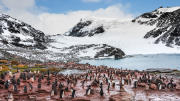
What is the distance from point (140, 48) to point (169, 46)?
57.4ft

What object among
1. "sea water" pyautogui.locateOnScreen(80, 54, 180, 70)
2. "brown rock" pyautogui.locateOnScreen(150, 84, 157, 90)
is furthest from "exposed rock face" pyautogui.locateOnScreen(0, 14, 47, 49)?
"brown rock" pyautogui.locateOnScreen(150, 84, 157, 90)

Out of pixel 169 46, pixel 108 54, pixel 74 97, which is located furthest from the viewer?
A: pixel 169 46

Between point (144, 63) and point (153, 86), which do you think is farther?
point (144, 63)

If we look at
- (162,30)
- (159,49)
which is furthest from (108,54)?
(162,30)

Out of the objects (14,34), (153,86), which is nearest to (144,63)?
(153,86)

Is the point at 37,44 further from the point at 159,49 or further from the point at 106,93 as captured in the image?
the point at 106,93

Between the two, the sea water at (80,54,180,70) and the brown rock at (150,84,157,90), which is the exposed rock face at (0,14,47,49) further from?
the brown rock at (150,84,157,90)

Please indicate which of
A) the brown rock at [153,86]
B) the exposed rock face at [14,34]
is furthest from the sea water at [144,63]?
the exposed rock face at [14,34]

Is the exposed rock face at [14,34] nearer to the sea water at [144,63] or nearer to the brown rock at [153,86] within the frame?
the sea water at [144,63]

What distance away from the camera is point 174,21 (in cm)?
15650

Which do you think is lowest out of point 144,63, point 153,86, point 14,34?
point 153,86

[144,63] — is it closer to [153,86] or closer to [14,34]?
[153,86]

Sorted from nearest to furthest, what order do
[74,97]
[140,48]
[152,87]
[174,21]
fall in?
[74,97] → [152,87] → [140,48] → [174,21]

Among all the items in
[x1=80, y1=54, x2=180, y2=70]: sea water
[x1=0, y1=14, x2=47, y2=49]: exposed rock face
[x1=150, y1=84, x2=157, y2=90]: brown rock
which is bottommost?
[x1=150, y1=84, x2=157, y2=90]: brown rock
